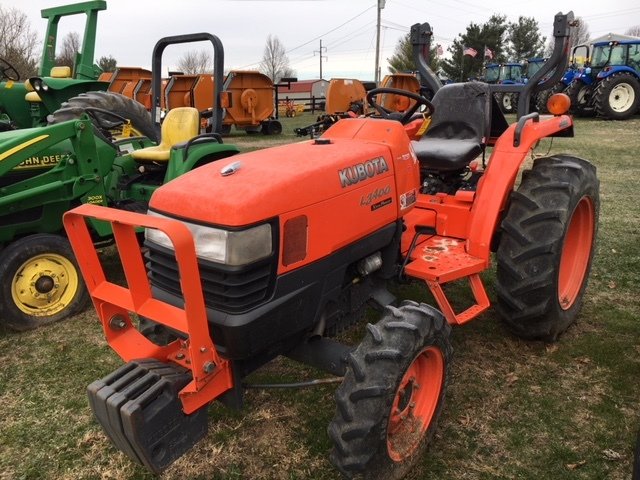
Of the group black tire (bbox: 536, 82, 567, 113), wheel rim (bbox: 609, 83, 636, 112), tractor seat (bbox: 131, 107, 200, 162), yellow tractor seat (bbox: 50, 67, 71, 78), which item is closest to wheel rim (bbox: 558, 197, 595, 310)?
tractor seat (bbox: 131, 107, 200, 162)

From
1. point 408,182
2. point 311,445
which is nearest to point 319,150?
point 408,182

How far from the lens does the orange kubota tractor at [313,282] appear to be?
5.85 ft

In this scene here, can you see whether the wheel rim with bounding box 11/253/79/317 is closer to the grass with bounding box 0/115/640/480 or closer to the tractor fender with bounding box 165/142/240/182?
the grass with bounding box 0/115/640/480

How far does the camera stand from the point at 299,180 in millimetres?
1995

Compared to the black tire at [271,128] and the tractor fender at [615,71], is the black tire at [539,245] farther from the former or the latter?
the tractor fender at [615,71]

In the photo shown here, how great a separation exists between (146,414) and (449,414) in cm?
152

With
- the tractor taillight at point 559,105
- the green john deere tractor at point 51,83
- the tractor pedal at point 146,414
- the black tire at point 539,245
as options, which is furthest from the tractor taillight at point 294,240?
the green john deere tractor at point 51,83

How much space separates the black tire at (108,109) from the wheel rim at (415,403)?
11.8 ft

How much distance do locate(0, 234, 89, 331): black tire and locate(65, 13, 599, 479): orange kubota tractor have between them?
165 centimetres

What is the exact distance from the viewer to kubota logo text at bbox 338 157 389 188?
220 centimetres

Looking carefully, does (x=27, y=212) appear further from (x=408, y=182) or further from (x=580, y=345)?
(x=580, y=345)

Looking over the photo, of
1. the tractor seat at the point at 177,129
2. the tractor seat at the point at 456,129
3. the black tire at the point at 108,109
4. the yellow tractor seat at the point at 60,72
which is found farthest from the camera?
the yellow tractor seat at the point at 60,72

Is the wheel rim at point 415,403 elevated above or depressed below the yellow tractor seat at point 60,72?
below

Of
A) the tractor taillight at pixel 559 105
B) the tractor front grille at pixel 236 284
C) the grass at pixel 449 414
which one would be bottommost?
the grass at pixel 449 414
